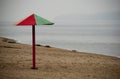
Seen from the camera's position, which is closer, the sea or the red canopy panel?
the red canopy panel

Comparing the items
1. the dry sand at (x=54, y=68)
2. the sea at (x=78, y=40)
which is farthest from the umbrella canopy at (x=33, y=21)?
the dry sand at (x=54, y=68)

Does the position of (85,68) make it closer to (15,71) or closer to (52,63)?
(52,63)

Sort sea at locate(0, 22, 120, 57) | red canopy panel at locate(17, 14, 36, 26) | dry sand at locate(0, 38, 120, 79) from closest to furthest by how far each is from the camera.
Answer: dry sand at locate(0, 38, 120, 79) < red canopy panel at locate(17, 14, 36, 26) < sea at locate(0, 22, 120, 57)

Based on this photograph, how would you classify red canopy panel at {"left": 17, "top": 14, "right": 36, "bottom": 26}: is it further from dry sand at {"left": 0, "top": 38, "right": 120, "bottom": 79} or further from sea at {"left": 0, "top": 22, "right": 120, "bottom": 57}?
dry sand at {"left": 0, "top": 38, "right": 120, "bottom": 79}

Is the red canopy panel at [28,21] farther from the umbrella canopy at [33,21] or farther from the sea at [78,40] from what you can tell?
Answer: the sea at [78,40]

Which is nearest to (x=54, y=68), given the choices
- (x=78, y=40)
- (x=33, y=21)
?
(x=33, y=21)

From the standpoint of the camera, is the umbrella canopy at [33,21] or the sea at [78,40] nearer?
the umbrella canopy at [33,21]

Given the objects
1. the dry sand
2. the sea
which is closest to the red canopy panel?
the sea

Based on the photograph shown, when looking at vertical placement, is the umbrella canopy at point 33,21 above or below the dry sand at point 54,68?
above

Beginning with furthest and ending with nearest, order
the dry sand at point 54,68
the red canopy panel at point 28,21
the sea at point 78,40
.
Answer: the sea at point 78,40
the red canopy panel at point 28,21
the dry sand at point 54,68

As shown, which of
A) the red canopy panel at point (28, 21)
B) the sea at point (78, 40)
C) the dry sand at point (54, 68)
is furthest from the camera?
the sea at point (78, 40)

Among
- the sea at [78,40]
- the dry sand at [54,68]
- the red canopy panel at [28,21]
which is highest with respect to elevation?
the red canopy panel at [28,21]

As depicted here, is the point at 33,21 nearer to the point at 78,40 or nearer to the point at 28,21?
the point at 28,21

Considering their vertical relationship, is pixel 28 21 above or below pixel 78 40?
above
